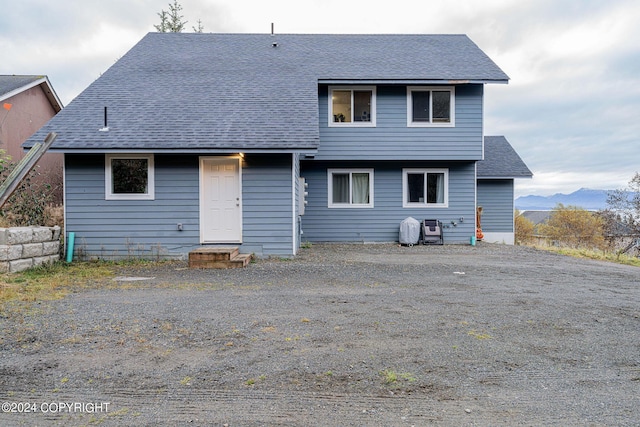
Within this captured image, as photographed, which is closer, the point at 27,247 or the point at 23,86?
the point at 27,247

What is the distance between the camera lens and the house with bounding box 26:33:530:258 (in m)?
9.46

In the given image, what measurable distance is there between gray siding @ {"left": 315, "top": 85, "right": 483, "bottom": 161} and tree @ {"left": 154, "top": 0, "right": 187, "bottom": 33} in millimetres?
20718

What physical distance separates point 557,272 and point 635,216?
1621 cm

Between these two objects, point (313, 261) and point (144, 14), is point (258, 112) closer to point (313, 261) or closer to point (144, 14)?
point (313, 261)

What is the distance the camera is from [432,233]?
509 inches

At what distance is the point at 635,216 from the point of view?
20062 mm

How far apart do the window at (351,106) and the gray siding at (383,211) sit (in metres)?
1.38

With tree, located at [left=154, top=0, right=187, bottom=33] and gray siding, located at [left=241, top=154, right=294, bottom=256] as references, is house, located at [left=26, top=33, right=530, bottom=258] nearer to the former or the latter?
gray siding, located at [left=241, top=154, right=294, bottom=256]

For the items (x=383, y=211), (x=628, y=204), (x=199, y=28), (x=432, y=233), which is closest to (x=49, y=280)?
(x=383, y=211)

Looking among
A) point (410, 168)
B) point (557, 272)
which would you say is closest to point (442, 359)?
point (557, 272)

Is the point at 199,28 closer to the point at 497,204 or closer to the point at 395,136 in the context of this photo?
the point at 395,136

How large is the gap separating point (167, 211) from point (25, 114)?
1318 centimetres

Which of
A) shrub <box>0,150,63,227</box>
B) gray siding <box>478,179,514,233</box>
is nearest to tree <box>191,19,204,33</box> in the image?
shrub <box>0,150,63,227</box>

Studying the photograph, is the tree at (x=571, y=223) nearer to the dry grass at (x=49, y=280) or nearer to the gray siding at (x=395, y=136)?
the gray siding at (x=395, y=136)
